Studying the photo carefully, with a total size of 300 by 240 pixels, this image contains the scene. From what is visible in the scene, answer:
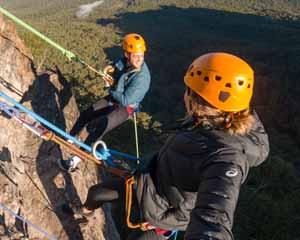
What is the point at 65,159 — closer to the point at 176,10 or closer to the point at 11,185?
the point at 11,185

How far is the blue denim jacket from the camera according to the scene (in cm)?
527

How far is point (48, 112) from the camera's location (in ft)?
21.5

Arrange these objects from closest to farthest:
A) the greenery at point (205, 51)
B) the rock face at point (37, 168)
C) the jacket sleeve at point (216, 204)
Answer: the jacket sleeve at point (216, 204)
the rock face at point (37, 168)
the greenery at point (205, 51)

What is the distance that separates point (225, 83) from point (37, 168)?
354 centimetres

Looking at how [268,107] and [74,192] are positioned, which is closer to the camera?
[74,192]

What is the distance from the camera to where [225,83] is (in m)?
2.45

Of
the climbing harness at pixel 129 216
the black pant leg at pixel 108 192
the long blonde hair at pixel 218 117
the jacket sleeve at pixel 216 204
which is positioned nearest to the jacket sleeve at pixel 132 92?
the black pant leg at pixel 108 192

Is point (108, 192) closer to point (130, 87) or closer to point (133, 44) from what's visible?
point (130, 87)

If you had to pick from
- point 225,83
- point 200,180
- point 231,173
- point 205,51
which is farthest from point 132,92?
point 205,51

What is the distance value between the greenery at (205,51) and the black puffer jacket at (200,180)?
89 centimetres

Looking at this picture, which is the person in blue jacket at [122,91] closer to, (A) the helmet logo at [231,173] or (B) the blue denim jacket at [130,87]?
(B) the blue denim jacket at [130,87]

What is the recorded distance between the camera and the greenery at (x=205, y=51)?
18.0m

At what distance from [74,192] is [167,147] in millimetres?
2826

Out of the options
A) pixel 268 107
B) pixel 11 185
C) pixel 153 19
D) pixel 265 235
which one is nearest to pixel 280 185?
pixel 265 235
